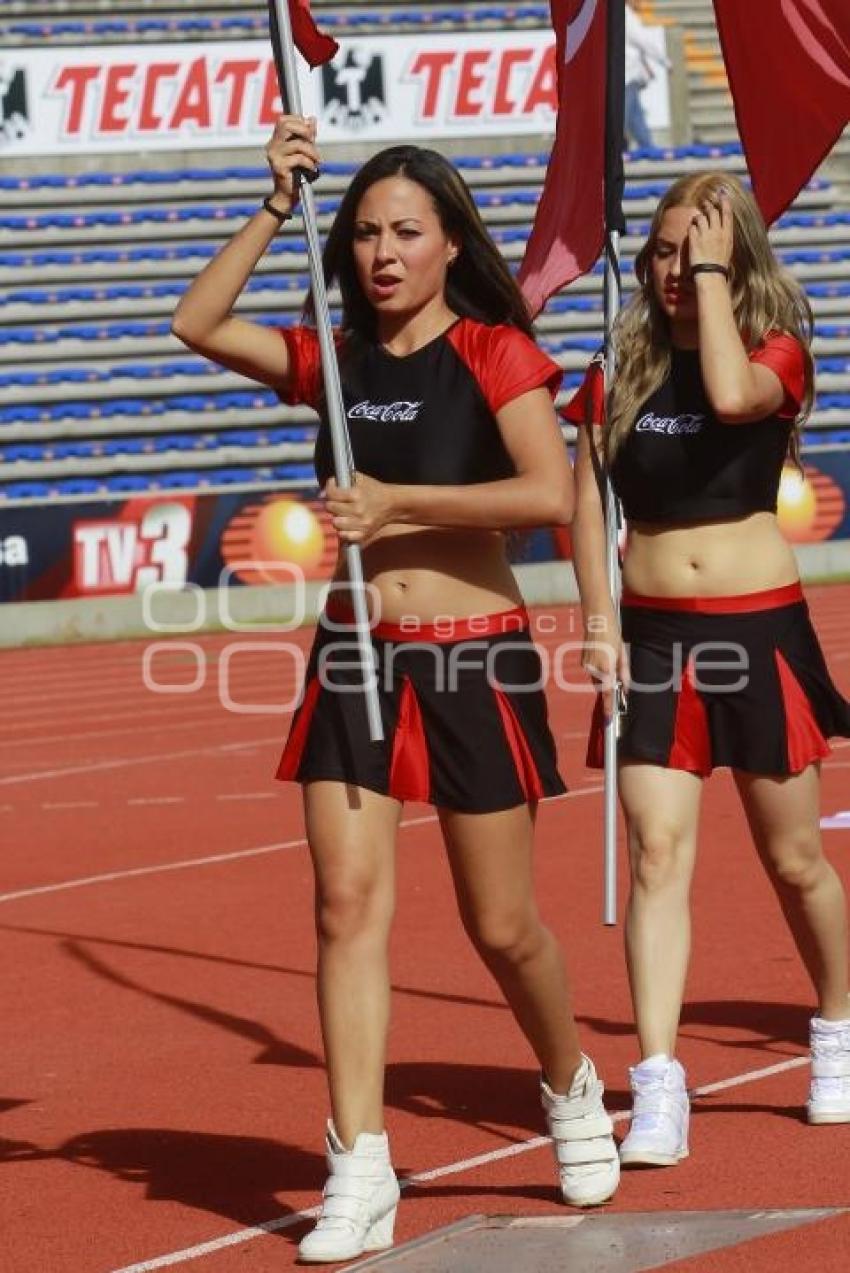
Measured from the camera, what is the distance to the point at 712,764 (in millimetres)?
5391

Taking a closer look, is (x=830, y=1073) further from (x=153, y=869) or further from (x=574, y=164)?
(x=153, y=869)

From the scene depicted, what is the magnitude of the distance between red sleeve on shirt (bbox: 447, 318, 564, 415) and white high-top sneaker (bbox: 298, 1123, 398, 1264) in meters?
1.36

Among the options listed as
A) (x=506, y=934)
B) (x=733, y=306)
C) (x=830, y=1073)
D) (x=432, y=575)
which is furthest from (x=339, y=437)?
(x=830, y=1073)

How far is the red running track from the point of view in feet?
15.9

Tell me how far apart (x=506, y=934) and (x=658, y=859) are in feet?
2.36

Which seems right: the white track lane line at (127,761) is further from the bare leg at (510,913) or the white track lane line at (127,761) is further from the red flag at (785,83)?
the bare leg at (510,913)

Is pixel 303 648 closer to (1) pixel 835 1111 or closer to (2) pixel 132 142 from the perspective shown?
(2) pixel 132 142

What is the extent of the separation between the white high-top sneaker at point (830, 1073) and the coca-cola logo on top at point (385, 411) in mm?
1733

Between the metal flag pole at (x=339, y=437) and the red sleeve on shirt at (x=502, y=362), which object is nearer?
the metal flag pole at (x=339, y=437)

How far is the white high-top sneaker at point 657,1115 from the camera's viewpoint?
505 centimetres

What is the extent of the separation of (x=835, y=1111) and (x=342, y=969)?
4.43 feet

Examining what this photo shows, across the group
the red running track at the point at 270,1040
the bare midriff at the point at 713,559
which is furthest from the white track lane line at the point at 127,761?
the bare midriff at the point at 713,559

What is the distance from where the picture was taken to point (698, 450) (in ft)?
17.6

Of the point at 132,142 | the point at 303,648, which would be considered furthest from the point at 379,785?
the point at 132,142
